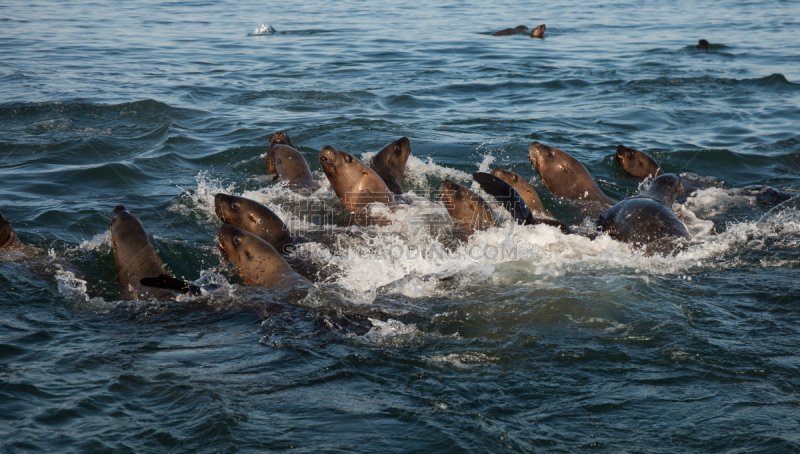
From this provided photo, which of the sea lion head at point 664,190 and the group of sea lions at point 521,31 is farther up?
the group of sea lions at point 521,31

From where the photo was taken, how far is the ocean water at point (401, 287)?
3.53 metres

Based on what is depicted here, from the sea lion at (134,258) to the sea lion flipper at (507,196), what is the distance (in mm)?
3201

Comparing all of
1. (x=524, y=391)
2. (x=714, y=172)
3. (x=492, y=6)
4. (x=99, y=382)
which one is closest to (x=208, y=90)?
(x=714, y=172)

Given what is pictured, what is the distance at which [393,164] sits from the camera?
27.3 ft

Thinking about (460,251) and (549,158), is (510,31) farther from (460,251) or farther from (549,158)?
(460,251)

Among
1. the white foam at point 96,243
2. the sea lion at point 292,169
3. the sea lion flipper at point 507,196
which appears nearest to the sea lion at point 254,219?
the white foam at point 96,243

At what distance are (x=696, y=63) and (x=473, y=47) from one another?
19.6 feet

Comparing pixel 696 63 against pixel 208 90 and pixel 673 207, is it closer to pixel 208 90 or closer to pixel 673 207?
pixel 673 207

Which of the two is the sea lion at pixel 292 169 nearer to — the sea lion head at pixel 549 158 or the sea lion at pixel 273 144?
the sea lion at pixel 273 144

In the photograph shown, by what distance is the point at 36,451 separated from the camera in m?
3.29

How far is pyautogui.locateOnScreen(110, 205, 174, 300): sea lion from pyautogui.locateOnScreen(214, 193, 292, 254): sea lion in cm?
93

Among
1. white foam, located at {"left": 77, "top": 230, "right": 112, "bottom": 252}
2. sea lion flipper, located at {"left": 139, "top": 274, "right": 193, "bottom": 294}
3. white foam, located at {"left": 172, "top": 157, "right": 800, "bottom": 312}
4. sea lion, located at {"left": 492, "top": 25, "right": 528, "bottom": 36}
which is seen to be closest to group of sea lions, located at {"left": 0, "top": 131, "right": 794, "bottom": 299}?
sea lion flipper, located at {"left": 139, "top": 274, "right": 193, "bottom": 294}

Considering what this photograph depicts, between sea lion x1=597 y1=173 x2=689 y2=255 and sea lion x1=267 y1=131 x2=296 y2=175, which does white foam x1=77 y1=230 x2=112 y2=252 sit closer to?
sea lion x1=267 y1=131 x2=296 y2=175

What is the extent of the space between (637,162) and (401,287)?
475 cm
